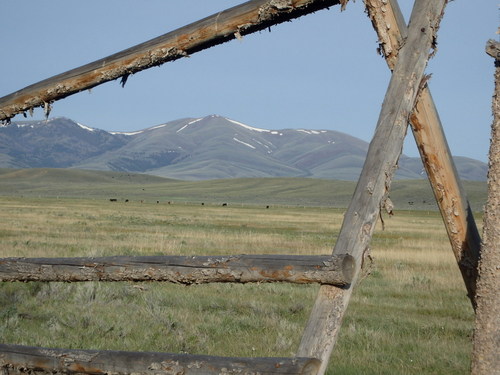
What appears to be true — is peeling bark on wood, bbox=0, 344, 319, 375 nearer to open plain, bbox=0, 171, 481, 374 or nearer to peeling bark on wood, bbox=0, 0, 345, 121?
open plain, bbox=0, 171, 481, 374

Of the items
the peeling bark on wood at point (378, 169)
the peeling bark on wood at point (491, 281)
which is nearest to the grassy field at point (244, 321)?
the peeling bark on wood at point (378, 169)

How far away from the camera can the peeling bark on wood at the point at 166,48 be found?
3.82 metres

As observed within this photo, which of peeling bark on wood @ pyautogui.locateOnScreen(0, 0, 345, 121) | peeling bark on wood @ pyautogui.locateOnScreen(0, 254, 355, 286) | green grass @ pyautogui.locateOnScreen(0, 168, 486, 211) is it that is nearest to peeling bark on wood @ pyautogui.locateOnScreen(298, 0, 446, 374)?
peeling bark on wood @ pyautogui.locateOnScreen(0, 254, 355, 286)

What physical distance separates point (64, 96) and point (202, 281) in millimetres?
1539

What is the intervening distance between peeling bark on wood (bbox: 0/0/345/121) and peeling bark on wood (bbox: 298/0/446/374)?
51 centimetres

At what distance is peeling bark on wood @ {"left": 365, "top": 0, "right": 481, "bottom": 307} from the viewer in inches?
150

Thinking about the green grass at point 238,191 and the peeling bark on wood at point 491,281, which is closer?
the peeling bark on wood at point 491,281

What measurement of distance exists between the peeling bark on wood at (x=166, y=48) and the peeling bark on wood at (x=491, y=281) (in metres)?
1.25

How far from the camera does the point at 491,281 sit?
151 inches

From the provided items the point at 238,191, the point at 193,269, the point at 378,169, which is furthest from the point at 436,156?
Result: the point at 238,191

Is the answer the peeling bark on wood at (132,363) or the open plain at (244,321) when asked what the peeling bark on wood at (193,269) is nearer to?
the peeling bark on wood at (132,363)

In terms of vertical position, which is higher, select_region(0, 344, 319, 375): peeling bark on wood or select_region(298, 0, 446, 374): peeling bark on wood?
select_region(298, 0, 446, 374): peeling bark on wood

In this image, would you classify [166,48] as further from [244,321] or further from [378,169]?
[244,321]

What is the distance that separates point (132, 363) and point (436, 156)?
6.81ft
